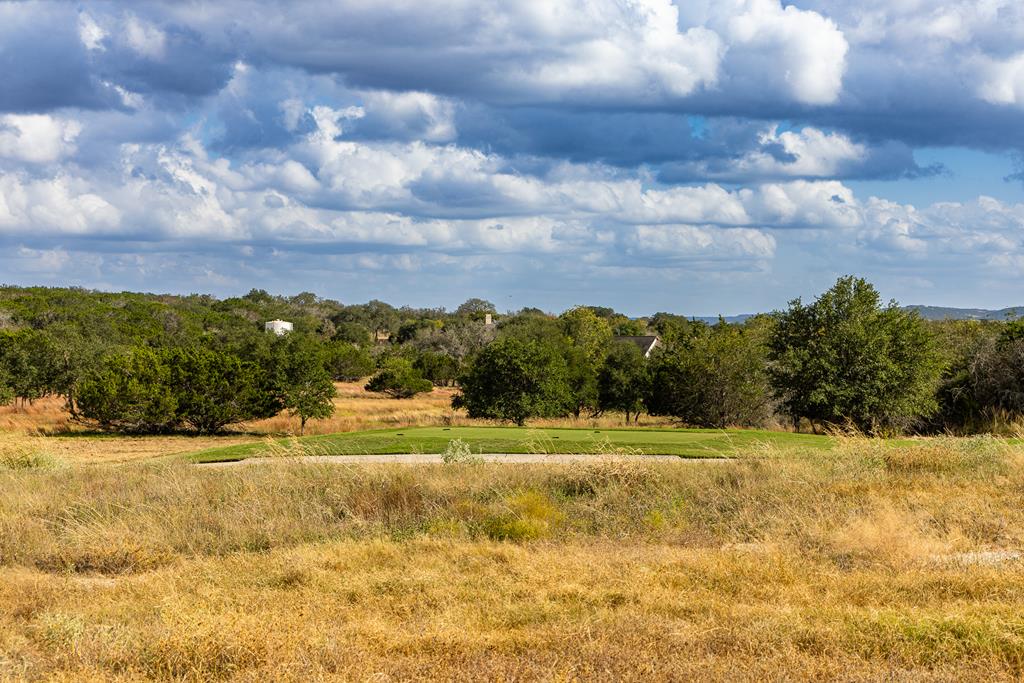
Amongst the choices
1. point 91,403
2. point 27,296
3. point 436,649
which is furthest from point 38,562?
point 27,296

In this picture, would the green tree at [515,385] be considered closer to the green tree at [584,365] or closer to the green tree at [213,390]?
the green tree at [584,365]

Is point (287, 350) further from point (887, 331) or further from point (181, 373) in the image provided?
point (887, 331)

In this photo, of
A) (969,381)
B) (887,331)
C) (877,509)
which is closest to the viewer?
(877,509)

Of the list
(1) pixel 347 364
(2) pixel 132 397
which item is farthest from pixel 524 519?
(1) pixel 347 364

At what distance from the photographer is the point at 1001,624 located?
7086mm

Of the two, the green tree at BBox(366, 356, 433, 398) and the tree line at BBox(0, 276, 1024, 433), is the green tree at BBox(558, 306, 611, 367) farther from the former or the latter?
the green tree at BBox(366, 356, 433, 398)

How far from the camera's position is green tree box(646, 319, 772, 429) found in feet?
129

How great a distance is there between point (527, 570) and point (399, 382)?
57.9 m

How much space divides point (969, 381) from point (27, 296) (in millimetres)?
90677

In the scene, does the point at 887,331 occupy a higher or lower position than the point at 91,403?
higher

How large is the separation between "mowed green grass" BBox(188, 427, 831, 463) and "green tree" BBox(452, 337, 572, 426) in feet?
46.2

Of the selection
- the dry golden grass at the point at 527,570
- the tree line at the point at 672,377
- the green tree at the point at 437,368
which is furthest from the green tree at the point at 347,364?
the dry golden grass at the point at 527,570

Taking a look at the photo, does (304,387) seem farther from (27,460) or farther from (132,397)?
(27,460)

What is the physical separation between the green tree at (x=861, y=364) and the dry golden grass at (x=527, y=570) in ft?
59.6
